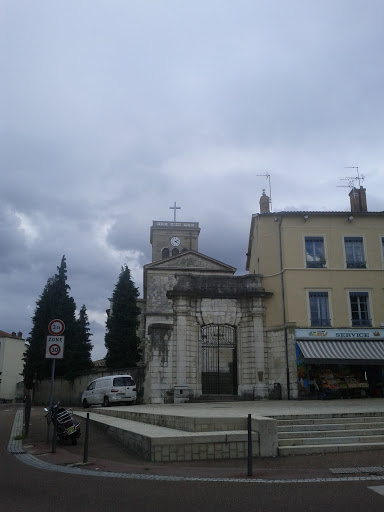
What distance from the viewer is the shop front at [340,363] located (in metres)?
21.4

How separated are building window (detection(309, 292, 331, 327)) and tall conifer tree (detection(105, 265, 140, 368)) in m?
20.9

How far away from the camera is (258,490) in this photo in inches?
264

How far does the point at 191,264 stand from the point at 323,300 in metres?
26.3

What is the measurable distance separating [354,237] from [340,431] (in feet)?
51.0

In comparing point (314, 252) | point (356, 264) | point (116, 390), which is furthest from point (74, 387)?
point (356, 264)

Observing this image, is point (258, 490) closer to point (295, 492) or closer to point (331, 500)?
point (295, 492)

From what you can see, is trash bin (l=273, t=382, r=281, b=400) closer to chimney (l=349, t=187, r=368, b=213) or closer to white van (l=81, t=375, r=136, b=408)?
white van (l=81, t=375, r=136, b=408)

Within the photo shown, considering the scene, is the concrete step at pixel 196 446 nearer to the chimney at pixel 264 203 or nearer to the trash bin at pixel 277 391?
the trash bin at pixel 277 391

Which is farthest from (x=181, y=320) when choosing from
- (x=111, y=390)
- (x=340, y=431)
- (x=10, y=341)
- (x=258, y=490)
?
(x=10, y=341)

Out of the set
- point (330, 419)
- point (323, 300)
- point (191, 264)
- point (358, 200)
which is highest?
point (191, 264)

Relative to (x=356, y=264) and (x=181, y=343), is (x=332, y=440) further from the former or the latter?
(x=356, y=264)

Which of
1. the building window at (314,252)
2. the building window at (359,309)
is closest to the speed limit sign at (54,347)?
the building window at (314,252)

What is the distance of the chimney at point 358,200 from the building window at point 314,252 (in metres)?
3.74

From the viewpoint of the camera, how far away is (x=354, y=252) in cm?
2433
